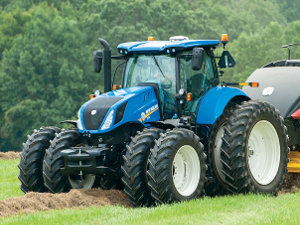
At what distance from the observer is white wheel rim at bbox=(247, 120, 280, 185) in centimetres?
1178

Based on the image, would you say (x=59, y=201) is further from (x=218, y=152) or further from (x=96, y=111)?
(x=218, y=152)

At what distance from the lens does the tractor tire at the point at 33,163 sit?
11.5 meters

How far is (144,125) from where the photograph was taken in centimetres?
1116

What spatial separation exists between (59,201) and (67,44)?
1763 inches

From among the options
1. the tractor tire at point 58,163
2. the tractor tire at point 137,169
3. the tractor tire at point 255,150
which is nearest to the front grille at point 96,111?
the tractor tire at point 58,163

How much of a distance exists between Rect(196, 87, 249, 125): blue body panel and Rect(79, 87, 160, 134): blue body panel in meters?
0.75

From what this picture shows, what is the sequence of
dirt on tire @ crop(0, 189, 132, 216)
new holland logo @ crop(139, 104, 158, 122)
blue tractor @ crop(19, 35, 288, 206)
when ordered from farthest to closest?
new holland logo @ crop(139, 104, 158, 122) → blue tractor @ crop(19, 35, 288, 206) → dirt on tire @ crop(0, 189, 132, 216)

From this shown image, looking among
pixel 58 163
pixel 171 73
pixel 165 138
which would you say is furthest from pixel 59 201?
pixel 171 73

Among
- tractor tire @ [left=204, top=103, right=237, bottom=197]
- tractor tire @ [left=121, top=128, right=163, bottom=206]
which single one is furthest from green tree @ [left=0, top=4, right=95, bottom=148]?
tractor tire @ [left=121, top=128, right=163, bottom=206]

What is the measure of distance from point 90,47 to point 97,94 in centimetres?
4554

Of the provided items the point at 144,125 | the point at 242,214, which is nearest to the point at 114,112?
the point at 144,125

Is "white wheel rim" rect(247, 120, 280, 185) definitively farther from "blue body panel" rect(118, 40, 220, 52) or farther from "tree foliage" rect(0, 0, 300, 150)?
"tree foliage" rect(0, 0, 300, 150)

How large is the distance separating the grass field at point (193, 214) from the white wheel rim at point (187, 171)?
0.35m

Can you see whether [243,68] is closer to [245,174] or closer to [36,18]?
[36,18]
